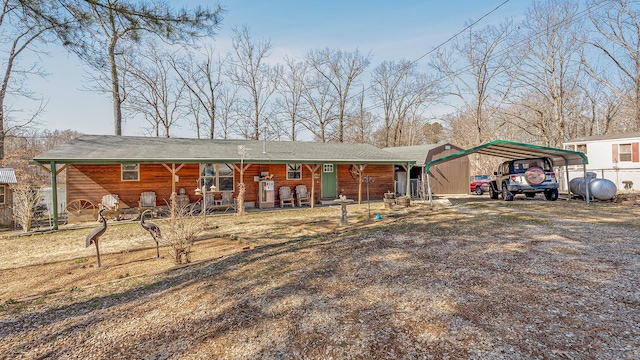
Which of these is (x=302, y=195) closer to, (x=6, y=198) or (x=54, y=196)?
(x=54, y=196)

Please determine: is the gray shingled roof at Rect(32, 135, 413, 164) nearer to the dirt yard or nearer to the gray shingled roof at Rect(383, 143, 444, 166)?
the gray shingled roof at Rect(383, 143, 444, 166)

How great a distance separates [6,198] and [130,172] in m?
4.45

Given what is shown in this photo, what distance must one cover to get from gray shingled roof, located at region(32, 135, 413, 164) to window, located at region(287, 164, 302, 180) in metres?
0.62

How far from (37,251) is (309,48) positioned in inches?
1079

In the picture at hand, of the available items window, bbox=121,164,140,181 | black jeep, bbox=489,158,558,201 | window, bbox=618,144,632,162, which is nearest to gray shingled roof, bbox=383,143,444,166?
black jeep, bbox=489,158,558,201

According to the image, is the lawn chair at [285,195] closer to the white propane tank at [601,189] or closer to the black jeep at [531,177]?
the black jeep at [531,177]

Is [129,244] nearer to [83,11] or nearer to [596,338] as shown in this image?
[83,11]

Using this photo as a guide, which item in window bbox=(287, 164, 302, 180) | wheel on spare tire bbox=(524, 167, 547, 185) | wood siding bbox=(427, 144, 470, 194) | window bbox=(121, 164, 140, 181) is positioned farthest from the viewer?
wood siding bbox=(427, 144, 470, 194)

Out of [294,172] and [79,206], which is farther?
[294,172]

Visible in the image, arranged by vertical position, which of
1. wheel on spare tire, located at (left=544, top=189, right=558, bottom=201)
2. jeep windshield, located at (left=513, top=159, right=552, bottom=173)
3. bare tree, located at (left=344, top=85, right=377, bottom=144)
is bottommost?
wheel on spare tire, located at (left=544, top=189, right=558, bottom=201)

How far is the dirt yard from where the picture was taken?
2.73 m

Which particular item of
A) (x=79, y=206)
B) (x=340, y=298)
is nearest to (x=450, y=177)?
(x=340, y=298)

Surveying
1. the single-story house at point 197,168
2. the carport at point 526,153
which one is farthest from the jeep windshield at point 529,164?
the single-story house at point 197,168

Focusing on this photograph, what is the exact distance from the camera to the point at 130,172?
38.6ft
